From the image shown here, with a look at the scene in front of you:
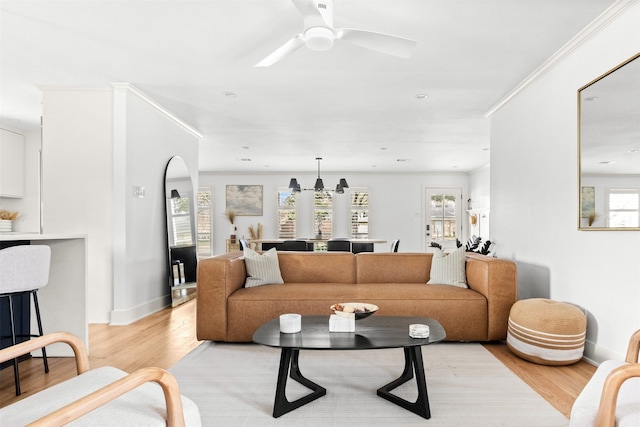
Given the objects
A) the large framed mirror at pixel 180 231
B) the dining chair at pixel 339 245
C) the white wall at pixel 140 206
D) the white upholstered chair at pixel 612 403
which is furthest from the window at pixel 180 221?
the white upholstered chair at pixel 612 403

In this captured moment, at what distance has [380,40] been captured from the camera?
2525 mm

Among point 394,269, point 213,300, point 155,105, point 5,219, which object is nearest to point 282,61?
point 155,105

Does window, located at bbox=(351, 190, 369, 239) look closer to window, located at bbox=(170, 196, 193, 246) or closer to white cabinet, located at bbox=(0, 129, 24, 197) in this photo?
window, located at bbox=(170, 196, 193, 246)

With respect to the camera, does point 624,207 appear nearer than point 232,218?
Yes

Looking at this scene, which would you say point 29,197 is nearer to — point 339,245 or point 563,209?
point 339,245

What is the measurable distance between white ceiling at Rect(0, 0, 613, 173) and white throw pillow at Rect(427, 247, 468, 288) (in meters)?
1.75

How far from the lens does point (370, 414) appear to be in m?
2.09

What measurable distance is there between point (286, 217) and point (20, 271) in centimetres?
819

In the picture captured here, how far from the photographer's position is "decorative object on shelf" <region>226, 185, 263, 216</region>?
1059 centimetres

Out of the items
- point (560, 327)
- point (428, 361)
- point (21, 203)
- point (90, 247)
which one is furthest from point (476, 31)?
point (21, 203)

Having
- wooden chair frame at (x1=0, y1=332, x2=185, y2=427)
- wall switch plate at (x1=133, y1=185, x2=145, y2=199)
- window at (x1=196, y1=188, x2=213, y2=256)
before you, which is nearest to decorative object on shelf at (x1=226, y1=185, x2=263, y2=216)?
window at (x1=196, y1=188, x2=213, y2=256)

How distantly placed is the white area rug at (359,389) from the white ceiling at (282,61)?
95.9 inches

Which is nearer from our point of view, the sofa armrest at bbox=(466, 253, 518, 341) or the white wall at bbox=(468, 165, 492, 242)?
the sofa armrest at bbox=(466, 253, 518, 341)

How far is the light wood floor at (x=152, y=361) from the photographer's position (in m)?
2.44
